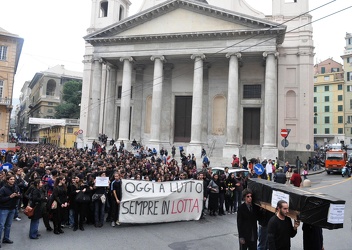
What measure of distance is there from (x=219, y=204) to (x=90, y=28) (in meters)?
34.1

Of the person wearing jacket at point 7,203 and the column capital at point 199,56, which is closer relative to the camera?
the person wearing jacket at point 7,203

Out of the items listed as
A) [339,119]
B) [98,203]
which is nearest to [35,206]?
[98,203]

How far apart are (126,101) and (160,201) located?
23006 millimetres

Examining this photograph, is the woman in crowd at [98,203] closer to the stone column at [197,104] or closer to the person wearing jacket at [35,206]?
the person wearing jacket at [35,206]

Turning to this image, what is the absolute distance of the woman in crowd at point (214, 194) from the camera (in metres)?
10.9

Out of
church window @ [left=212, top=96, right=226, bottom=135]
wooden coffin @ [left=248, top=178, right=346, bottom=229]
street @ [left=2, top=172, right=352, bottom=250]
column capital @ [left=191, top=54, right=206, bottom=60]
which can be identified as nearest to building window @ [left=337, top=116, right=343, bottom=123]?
church window @ [left=212, top=96, right=226, bottom=135]

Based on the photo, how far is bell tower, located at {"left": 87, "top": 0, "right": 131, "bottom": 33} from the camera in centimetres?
3916

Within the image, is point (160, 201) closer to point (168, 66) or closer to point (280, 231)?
point (280, 231)

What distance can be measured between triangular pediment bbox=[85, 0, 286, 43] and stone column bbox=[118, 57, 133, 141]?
2661mm

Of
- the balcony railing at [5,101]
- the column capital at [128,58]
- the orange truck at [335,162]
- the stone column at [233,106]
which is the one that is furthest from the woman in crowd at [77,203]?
the balcony railing at [5,101]

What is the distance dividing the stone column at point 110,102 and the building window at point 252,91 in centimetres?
1491

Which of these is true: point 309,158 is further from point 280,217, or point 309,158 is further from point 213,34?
point 280,217

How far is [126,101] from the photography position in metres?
31.8

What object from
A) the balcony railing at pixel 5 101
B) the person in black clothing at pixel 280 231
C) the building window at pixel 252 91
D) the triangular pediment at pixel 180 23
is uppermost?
the triangular pediment at pixel 180 23
